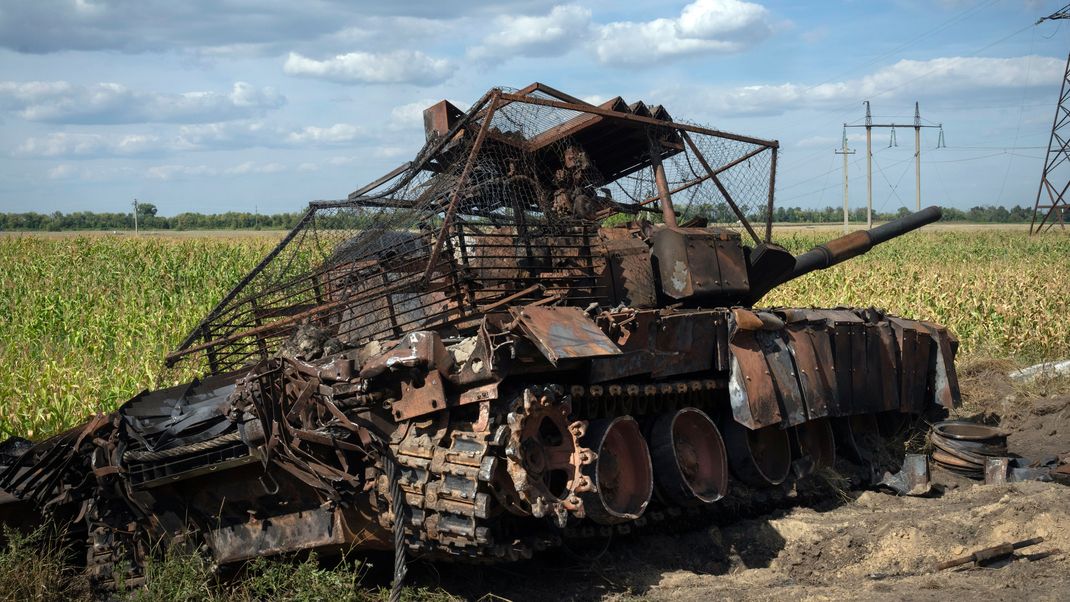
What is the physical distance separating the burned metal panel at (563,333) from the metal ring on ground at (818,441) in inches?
153

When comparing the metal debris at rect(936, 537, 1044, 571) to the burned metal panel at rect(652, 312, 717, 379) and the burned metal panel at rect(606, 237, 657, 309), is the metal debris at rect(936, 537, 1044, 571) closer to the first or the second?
the burned metal panel at rect(652, 312, 717, 379)

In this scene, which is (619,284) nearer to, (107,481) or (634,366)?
(634,366)

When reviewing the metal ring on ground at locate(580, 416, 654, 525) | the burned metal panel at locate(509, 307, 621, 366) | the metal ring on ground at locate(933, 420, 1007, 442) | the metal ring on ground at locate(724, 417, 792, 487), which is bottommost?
the metal ring on ground at locate(933, 420, 1007, 442)

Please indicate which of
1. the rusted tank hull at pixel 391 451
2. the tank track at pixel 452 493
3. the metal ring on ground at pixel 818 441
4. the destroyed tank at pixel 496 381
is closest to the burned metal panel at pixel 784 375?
the destroyed tank at pixel 496 381

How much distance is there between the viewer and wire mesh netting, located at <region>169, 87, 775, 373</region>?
25.8 feet

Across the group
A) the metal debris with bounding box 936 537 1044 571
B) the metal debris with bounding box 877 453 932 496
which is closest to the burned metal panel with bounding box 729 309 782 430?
the metal debris with bounding box 936 537 1044 571

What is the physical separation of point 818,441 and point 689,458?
2520 millimetres

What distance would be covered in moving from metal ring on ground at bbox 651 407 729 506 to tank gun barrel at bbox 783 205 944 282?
2.81m

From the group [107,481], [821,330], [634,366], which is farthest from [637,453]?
[107,481]

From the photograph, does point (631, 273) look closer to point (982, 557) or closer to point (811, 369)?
point (811, 369)

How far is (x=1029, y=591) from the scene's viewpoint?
6.55 metres

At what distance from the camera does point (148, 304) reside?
16.4 meters

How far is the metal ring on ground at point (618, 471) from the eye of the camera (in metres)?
7.30

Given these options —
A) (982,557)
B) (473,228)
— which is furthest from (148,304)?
(982,557)
